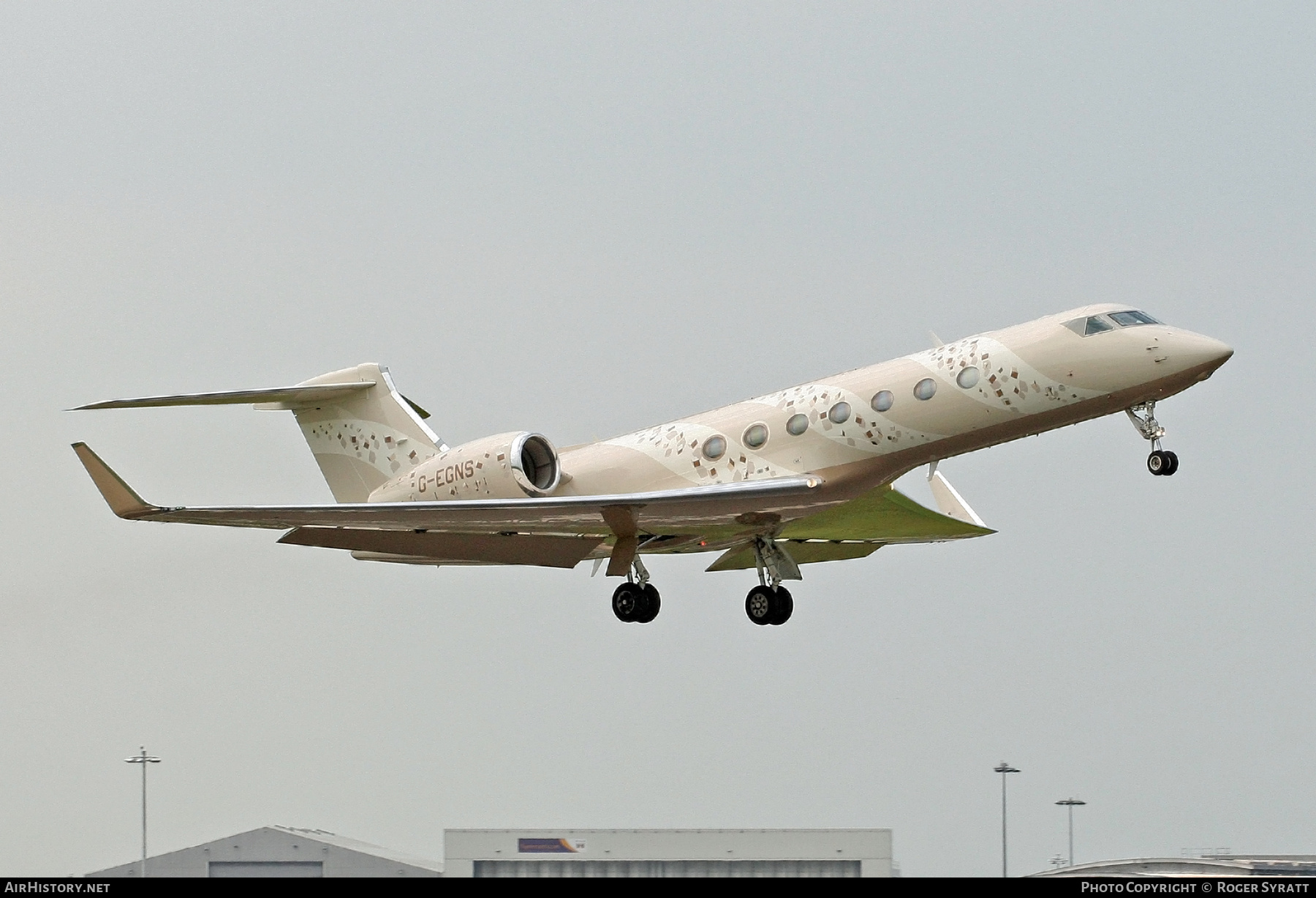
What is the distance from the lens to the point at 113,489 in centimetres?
2584

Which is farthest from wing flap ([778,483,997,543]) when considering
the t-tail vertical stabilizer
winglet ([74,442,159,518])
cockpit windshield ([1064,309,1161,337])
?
winglet ([74,442,159,518])

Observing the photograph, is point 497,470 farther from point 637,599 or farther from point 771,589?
point 771,589

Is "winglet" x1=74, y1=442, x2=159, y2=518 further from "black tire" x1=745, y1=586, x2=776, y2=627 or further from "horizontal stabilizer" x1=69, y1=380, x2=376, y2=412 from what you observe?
"black tire" x1=745, y1=586, x2=776, y2=627

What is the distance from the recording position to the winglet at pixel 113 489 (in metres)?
25.8

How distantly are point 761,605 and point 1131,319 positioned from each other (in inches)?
296

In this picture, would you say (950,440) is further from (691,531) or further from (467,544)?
(467,544)

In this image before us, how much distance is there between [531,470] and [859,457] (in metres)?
5.61

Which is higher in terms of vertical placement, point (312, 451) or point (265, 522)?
point (312, 451)

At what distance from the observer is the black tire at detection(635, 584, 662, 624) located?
28.2 metres

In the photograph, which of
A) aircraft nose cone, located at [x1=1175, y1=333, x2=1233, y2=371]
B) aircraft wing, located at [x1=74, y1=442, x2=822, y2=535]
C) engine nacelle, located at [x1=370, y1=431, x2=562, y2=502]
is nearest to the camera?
aircraft nose cone, located at [x1=1175, y1=333, x2=1233, y2=371]

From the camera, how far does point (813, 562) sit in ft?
107

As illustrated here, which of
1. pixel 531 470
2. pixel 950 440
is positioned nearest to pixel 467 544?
pixel 531 470

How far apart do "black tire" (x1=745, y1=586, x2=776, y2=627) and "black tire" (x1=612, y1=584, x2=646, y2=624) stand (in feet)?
5.78

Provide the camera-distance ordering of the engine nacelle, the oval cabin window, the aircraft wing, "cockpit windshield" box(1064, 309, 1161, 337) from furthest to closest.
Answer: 1. the engine nacelle
2. the oval cabin window
3. the aircraft wing
4. "cockpit windshield" box(1064, 309, 1161, 337)
